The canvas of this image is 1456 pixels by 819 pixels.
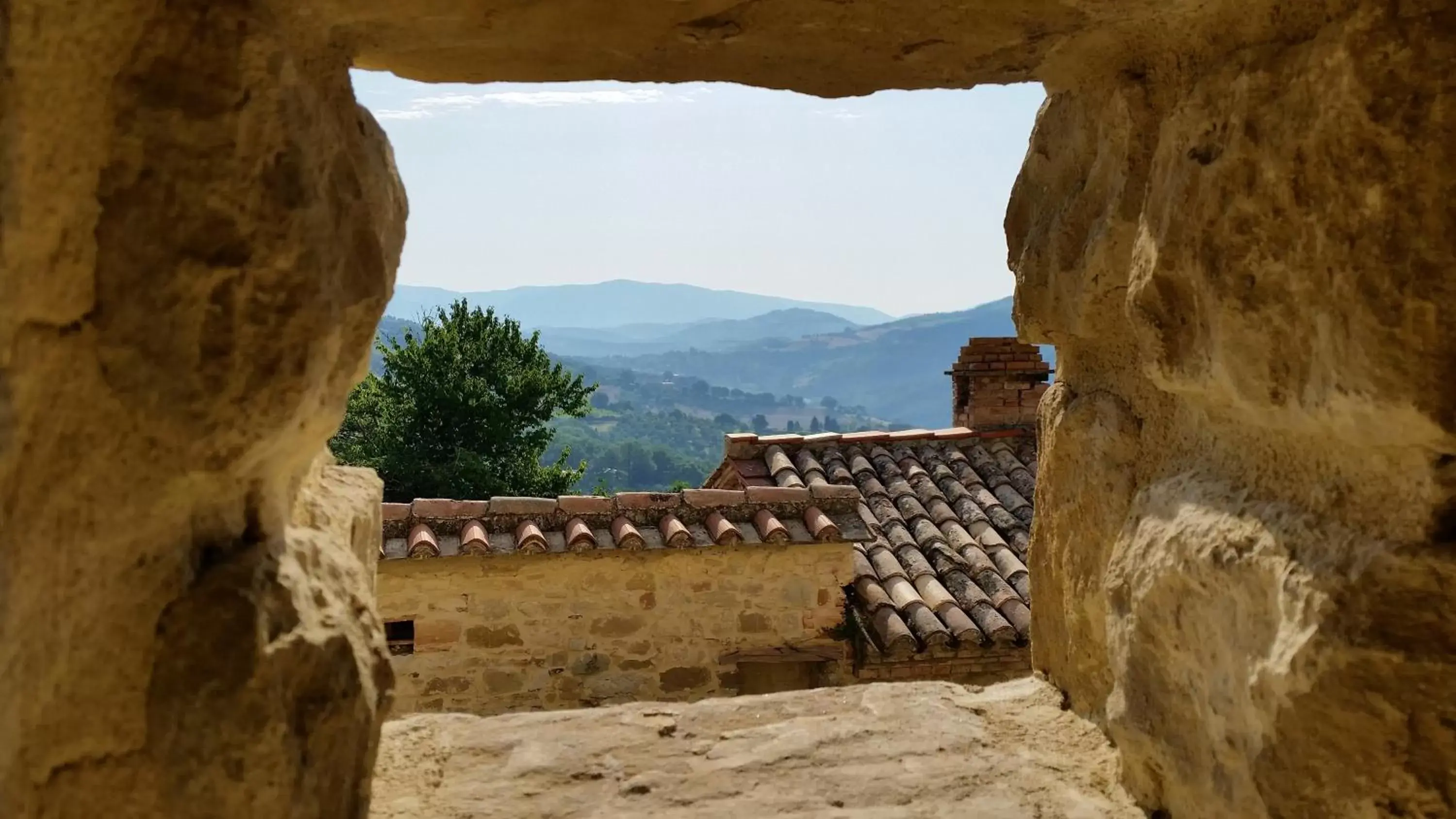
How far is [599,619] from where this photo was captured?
4.77 meters

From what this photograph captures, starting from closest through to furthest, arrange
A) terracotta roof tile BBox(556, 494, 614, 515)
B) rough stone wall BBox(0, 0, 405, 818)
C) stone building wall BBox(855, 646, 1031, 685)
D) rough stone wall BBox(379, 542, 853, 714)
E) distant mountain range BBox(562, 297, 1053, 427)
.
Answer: rough stone wall BBox(0, 0, 405, 818) < rough stone wall BBox(379, 542, 853, 714) < stone building wall BBox(855, 646, 1031, 685) < terracotta roof tile BBox(556, 494, 614, 515) < distant mountain range BBox(562, 297, 1053, 427)

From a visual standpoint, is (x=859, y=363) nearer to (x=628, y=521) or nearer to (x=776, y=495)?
(x=776, y=495)

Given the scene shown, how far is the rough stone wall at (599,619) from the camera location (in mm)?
4652

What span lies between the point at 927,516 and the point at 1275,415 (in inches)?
184

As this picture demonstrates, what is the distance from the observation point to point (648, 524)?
494 cm

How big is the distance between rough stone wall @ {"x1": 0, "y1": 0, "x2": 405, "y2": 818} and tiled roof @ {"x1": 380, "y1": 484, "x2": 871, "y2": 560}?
140 inches

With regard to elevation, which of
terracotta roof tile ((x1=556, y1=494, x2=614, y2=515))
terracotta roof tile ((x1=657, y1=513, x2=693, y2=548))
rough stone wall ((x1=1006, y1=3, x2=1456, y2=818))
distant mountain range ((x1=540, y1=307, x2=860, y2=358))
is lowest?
terracotta roof tile ((x1=657, y1=513, x2=693, y2=548))

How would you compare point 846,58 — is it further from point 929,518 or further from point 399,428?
point 399,428

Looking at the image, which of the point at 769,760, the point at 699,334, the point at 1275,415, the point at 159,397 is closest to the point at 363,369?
the point at 159,397

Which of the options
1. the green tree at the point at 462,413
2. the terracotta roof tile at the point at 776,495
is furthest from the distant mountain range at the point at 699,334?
the terracotta roof tile at the point at 776,495

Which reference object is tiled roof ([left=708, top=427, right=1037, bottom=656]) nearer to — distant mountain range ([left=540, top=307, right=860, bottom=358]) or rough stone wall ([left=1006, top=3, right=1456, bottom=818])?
rough stone wall ([left=1006, top=3, right=1456, bottom=818])

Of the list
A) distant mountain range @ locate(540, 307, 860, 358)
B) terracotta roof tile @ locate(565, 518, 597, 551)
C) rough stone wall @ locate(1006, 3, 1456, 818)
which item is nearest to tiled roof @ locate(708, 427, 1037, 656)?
terracotta roof tile @ locate(565, 518, 597, 551)

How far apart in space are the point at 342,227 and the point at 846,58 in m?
0.73

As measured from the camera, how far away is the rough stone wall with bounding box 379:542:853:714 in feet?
15.3
